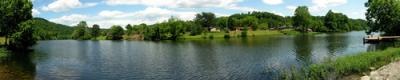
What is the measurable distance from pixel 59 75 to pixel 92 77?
412cm

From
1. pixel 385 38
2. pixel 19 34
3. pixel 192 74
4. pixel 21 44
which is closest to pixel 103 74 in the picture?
pixel 192 74

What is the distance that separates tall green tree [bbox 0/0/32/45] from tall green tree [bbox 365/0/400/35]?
7001 centimetres

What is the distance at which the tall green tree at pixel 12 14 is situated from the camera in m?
78.8

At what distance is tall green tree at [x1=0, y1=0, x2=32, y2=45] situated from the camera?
78.8 m

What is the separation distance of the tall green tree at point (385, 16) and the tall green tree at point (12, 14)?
2756 inches

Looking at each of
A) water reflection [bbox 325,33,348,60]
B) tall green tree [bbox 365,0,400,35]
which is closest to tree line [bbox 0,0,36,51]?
water reflection [bbox 325,33,348,60]

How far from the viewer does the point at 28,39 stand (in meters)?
83.0

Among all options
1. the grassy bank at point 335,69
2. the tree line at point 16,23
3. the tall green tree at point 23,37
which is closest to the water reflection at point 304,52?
the grassy bank at point 335,69

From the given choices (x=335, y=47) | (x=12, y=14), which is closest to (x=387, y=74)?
(x=335, y=47)

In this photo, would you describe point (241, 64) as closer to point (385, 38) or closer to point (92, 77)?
point (92, 77)

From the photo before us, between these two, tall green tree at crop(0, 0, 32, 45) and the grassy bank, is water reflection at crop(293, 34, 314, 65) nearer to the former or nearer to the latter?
the grassy bank

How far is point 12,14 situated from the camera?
3110 inches

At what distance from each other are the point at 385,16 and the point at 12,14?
72650 mm

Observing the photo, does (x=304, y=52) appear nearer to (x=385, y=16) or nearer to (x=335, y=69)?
(x=385, y=16)
